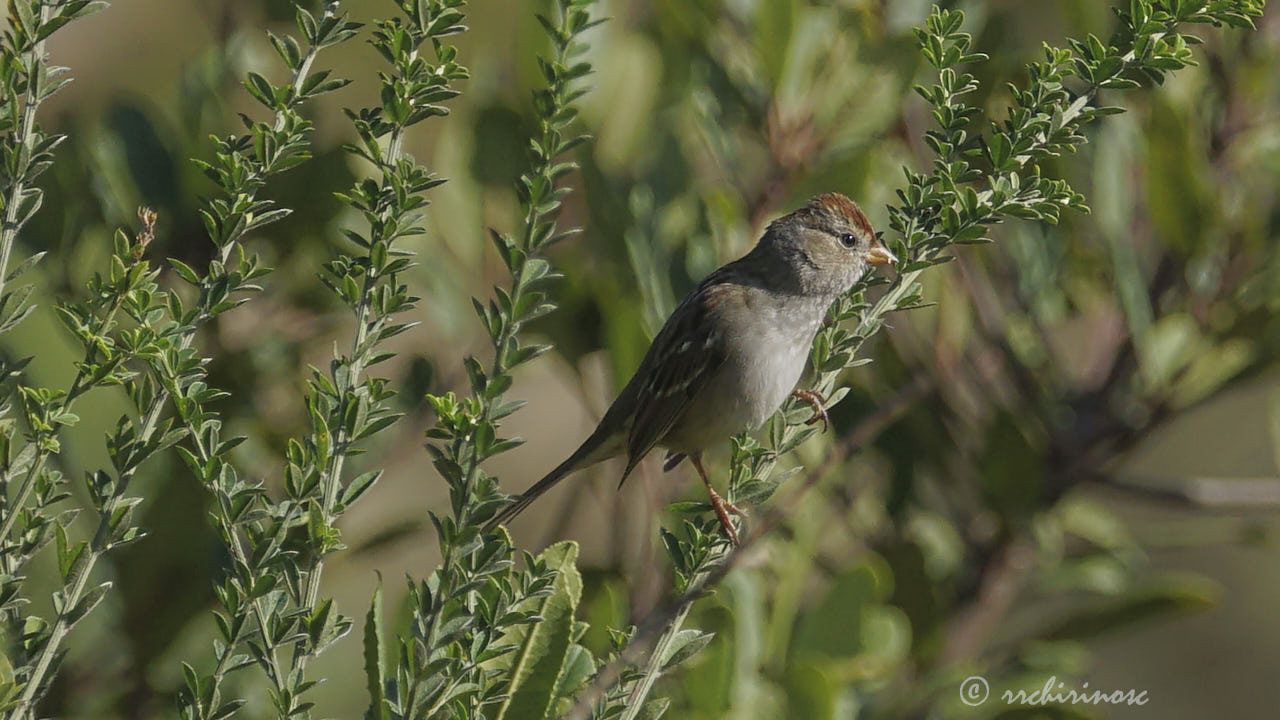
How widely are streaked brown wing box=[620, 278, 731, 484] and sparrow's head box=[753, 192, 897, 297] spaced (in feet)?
0.66

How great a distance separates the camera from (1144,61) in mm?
1826

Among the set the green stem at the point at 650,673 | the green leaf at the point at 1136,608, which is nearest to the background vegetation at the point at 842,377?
the green leaf at the point at 1136,608

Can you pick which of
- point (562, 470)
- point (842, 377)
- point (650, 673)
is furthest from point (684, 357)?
point (650, 673)

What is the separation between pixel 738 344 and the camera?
3729 mm

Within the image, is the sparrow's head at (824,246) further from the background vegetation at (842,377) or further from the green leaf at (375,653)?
the green leaf at (375,653)

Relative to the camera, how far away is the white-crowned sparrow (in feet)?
11.9

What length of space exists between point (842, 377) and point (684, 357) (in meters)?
0.61

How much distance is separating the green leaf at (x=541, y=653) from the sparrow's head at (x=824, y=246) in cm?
180

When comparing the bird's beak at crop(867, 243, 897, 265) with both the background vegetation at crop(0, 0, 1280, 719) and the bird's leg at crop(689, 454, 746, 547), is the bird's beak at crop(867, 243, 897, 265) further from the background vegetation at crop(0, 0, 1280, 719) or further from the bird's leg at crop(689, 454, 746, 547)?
the bird's leg at crop(689, 454, 746, 547)

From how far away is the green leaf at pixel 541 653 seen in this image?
181 cm

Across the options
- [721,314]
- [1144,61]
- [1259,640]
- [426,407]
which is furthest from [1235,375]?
[1259,640]

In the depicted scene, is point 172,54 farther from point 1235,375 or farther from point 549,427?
point 1235,375

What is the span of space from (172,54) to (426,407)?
5637 mm

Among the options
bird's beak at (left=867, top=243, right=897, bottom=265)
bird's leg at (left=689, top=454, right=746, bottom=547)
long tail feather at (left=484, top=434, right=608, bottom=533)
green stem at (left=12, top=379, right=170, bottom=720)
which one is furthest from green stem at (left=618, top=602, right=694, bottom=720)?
bird's beak at (left=867, top=243, right=897, bottom=265)
